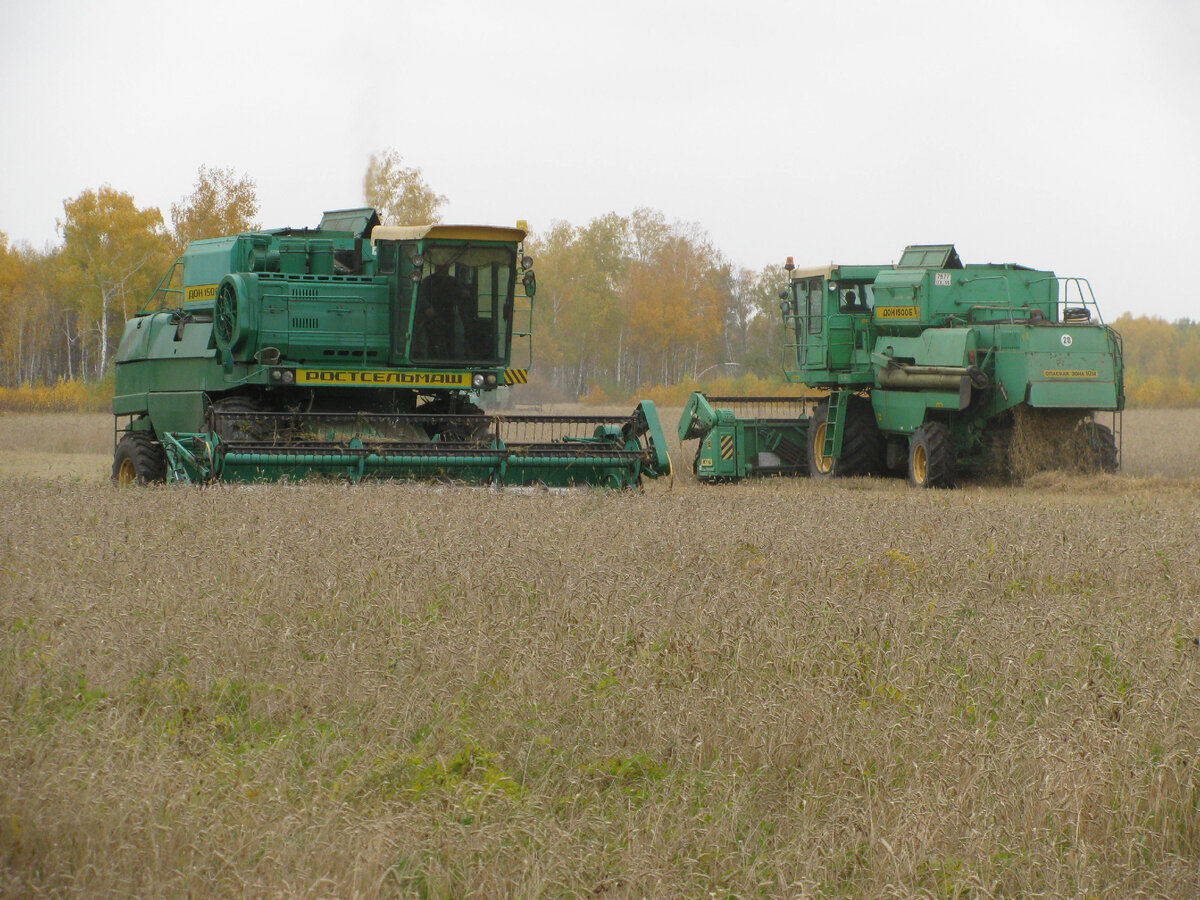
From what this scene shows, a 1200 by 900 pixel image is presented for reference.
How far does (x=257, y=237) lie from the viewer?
13.9 metres

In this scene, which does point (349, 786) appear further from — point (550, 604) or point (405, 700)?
point (550, 604)

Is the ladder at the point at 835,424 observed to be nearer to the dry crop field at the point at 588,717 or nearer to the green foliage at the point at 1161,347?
the dry crop field at the point at 588,717

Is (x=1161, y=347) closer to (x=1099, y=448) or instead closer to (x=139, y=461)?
(x=1099, y=448)

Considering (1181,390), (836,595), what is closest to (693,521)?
(836,595)

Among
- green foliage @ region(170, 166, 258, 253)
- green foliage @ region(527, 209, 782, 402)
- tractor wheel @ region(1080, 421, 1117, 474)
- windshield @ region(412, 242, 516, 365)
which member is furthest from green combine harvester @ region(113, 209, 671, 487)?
green foliage @ region(527, 209, 782, 402)

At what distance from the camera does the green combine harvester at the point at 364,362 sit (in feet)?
41.8

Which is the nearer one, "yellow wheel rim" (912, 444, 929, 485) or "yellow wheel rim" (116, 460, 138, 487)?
"yellow wheel rim" (116, 460, 138, 487)

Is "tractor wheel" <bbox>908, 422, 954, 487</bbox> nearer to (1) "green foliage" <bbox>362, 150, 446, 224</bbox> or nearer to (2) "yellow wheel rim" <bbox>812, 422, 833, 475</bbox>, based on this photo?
(2) "yellow wheel rim" <bbox>812, 422, 833, 475</bbox>

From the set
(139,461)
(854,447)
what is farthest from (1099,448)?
(139,461)

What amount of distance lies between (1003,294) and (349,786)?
13342 mm

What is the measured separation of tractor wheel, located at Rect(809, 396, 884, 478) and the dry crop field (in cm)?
857

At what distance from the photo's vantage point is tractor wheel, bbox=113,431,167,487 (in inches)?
541

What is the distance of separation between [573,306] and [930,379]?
5016 centimetres

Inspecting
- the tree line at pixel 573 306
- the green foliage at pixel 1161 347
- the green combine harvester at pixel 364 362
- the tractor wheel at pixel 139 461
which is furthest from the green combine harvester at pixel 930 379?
the green foliage at pixel 1161 347
